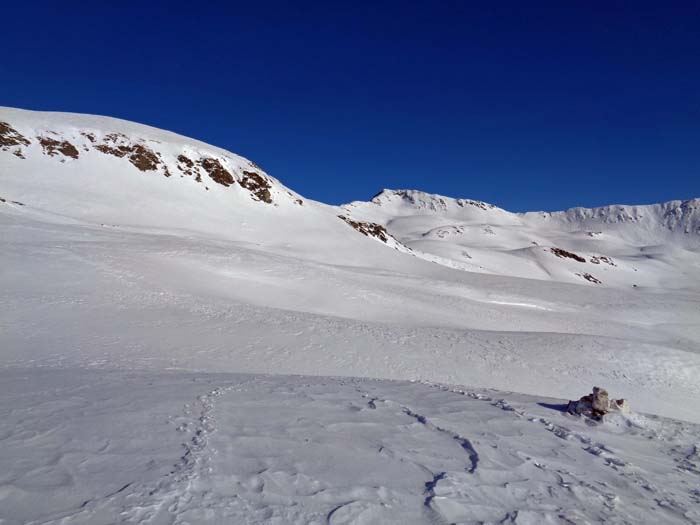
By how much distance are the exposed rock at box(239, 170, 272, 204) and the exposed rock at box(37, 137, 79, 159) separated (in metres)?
16.9

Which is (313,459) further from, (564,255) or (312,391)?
(564,255)

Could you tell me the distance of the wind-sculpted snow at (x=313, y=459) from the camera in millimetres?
3838

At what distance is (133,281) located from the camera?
1644 centimetres

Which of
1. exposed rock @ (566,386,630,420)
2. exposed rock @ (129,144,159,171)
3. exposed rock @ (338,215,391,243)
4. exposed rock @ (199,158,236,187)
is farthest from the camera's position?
exposed rock @ (338,215,391,243)

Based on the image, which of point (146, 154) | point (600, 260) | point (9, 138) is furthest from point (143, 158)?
point (600, 260)

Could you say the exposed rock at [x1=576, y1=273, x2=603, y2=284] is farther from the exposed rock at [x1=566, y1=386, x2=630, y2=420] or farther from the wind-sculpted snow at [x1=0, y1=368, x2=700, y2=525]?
the wind-sculpted snow at [x1=0, y1=368, x2=700, y2=525]

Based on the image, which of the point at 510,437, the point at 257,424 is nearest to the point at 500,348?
the point at 510,437

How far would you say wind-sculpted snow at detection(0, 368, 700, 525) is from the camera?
3838 millimetres

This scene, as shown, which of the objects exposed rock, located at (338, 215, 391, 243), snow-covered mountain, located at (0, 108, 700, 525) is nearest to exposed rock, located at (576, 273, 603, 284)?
exposed rock, located at (338, 215, 391, 243)

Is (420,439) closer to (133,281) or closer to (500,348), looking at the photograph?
(500,348)

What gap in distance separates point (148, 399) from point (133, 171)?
152 ft

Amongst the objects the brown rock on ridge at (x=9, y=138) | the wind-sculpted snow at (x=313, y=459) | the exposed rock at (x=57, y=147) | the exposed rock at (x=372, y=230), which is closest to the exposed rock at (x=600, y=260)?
the exposed rock at (x=372, y=230)

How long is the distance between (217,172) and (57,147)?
15512 mm

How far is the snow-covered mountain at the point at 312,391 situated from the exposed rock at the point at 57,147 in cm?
1200
